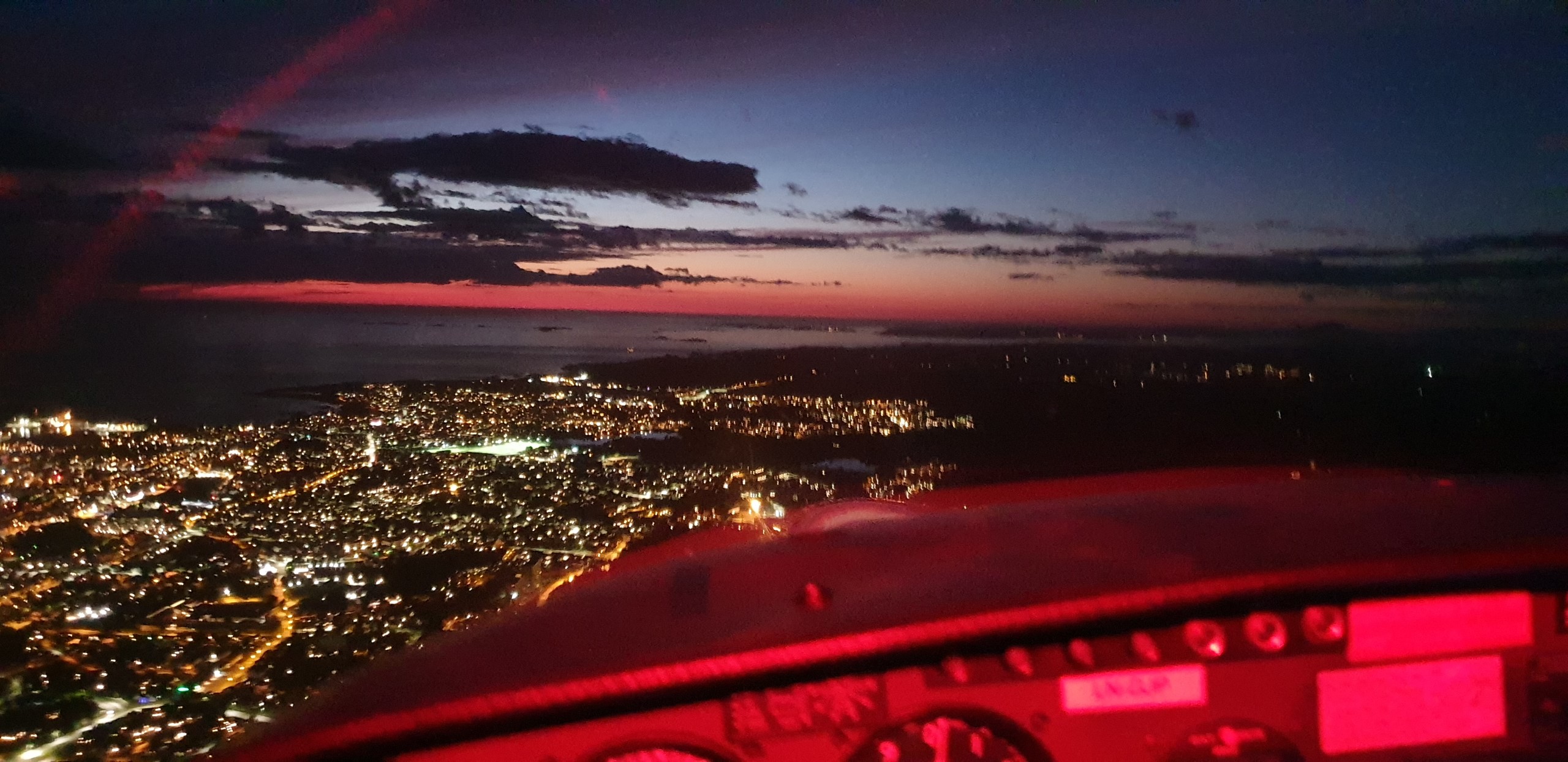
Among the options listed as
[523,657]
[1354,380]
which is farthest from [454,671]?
[1354,380]

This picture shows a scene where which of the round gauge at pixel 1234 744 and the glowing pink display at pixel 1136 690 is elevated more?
the glowing pink display at pixel 1136 690

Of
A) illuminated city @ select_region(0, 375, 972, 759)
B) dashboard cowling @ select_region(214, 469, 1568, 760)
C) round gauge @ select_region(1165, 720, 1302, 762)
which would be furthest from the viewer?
illuminated city @ select_region(0, 375, 972, 759)

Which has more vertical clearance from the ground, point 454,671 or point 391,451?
point 454,671

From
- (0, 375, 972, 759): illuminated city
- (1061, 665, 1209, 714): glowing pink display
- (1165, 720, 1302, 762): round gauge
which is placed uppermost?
(1061, 665, 1209, 714): glowing pink display

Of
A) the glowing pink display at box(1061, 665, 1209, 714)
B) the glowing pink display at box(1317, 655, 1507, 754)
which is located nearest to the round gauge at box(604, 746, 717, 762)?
the glowing pink display at box(1061, 665, 1209, 714)

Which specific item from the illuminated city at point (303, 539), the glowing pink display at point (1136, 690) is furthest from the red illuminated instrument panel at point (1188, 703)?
the illuminated city at point (303, 539)

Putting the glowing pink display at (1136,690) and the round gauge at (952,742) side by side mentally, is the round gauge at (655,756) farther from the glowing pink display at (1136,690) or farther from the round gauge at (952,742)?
the glowing pink display at (1136,690)

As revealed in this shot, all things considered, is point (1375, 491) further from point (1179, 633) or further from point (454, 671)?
point (454, 671)

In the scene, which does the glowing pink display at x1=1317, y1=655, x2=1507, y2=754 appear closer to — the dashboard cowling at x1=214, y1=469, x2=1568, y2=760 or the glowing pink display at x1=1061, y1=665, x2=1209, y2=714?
the dashboard cowling at x1=214, y1=469, x2=1568, y2=760
